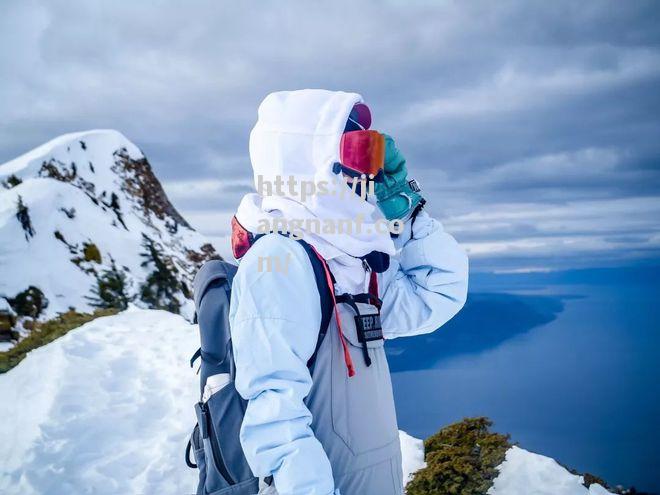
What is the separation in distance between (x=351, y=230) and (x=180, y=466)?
15.3 feet

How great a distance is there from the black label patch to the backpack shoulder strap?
15 centimetres

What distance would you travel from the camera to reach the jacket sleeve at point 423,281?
275 cm

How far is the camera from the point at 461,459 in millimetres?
5434

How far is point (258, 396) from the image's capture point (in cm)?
200

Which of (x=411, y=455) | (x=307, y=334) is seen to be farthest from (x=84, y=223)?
(x=307, y=334)

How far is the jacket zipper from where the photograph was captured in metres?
2.22

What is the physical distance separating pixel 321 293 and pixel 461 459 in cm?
414

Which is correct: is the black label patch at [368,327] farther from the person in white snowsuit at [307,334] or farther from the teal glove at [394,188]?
the teal glove at [394,188]

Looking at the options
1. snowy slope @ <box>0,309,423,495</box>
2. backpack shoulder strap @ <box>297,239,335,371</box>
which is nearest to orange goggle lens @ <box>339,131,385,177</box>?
backpack shoulder strap @ <box>297,239,335,371</box>

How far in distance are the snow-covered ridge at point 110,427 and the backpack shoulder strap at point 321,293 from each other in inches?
163

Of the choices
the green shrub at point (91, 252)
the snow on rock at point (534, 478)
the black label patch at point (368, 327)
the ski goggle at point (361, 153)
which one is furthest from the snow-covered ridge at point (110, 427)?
the green shrub at point (91, 252)

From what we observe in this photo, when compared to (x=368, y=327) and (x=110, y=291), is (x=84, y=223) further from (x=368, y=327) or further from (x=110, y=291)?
(x=368, y=327)

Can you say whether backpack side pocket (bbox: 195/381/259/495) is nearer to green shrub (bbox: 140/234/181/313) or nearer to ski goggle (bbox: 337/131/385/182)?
ski goggle (bbox: 337/131/385/182)

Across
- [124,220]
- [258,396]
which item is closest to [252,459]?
[258,396]
